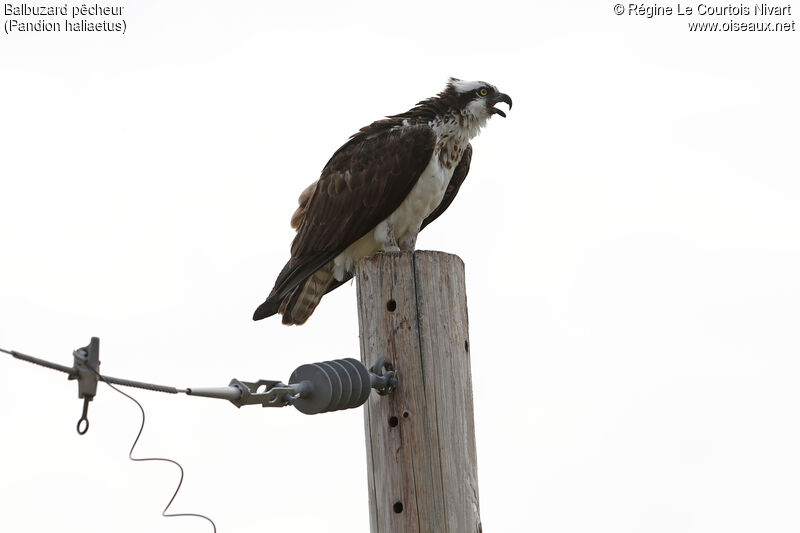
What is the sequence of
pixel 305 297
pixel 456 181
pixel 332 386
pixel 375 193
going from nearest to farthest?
pixel 332 386 → pixel 375 193 → pixel 305 297 → pixel 456 181

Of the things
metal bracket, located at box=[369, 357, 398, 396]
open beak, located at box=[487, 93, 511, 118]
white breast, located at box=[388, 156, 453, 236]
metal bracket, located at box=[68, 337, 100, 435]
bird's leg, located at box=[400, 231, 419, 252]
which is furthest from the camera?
open beak, located at box=[487, 93, 511, 118]

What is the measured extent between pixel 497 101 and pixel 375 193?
1.13 metres

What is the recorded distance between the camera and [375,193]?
6.45m

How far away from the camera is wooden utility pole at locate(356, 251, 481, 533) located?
13.1 feet

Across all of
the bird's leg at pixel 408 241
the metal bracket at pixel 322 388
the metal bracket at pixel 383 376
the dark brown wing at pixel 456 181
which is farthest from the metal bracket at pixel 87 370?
the dark brown wing at pixel 456 181

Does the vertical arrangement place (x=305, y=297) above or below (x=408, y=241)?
below

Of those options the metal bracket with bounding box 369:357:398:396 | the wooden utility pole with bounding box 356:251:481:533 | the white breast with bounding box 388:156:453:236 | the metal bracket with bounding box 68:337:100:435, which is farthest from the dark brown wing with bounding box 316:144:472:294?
the metal bracket with bounding box 68:337:100:435

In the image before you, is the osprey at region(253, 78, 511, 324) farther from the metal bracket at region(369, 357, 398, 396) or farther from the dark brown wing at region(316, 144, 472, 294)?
the metal bracket at region(369, 357, 398, 396)

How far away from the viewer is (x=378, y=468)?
161 inches

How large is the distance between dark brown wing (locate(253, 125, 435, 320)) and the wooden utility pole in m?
2.12

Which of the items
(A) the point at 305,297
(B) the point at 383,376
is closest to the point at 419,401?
(B) the point at 383,376

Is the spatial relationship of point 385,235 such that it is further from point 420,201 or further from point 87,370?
point 87,370

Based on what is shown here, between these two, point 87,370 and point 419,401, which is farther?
point 419,401

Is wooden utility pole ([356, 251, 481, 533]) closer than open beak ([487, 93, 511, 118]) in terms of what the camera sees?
Yes
